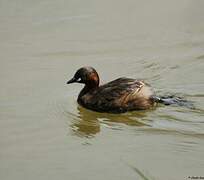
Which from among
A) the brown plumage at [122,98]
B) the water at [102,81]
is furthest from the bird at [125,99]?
the water at [102,81]

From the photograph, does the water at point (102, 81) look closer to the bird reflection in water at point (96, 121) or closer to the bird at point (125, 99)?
the bird reflection in water at point (96, 121)

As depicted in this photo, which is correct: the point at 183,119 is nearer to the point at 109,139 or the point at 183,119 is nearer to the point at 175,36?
the point at 109,139

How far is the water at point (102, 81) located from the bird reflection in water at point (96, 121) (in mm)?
13

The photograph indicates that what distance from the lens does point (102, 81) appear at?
372 inches

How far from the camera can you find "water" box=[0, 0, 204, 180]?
648 cm

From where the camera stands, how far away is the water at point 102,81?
6.48 m

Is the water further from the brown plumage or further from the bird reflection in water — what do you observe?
the brown plumage

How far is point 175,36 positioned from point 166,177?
579 centimetres

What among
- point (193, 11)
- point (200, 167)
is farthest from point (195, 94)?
point (193, 11)

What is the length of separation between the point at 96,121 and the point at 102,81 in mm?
1500

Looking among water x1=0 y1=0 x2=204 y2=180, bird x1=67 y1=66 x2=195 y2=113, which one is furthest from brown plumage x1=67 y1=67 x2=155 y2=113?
water x1=0 y1=0 x2=204 y2=180

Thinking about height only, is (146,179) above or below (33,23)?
below

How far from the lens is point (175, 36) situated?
1137cm

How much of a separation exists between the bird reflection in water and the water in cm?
1
